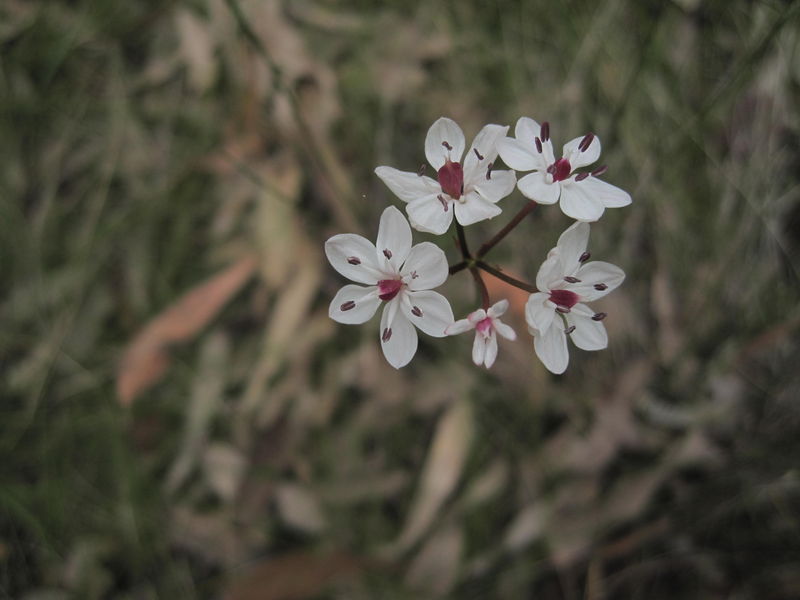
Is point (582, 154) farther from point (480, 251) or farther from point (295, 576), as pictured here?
point (295, 576)

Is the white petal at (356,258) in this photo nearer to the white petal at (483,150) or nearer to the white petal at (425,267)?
the white petal at (425,267)

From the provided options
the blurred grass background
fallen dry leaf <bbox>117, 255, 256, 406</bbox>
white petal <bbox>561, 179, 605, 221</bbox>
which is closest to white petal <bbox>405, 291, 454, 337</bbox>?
white petal <bbox>561, 179, 605, 221</bbox>

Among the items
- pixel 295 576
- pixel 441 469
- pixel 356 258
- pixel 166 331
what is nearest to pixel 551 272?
pixel 356 258

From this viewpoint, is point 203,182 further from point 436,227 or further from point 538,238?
point 436,227

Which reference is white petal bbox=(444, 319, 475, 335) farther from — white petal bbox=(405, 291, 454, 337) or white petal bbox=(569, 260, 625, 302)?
white petal bbox=(569, 260, 625, 302)

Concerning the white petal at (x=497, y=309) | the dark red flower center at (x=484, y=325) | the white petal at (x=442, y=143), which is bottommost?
A: the dark red flower center at (x=484, y=325)

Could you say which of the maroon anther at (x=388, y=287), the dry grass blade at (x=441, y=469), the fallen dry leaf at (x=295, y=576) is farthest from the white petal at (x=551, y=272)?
the fallen dry leaf at (x=295, y=576)
